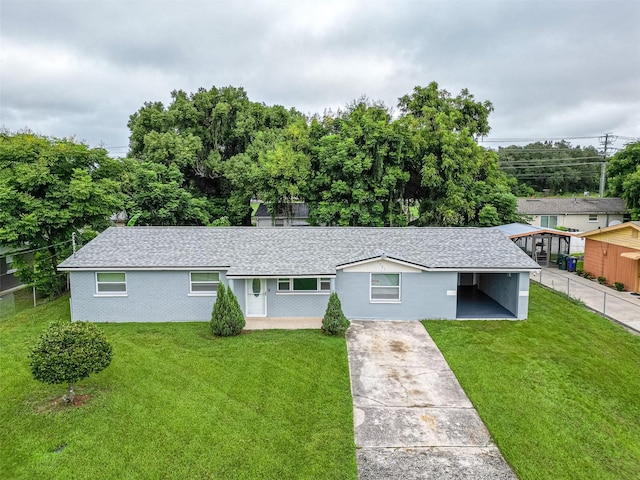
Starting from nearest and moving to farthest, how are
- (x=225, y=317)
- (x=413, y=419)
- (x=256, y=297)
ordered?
1. (x=413, y=419)
2. (x=225, y=317)
3. (x=256, y=297)

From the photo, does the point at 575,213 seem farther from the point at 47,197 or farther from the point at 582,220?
the point at 47,197

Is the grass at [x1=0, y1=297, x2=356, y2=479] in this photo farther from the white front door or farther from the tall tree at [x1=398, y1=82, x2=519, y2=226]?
the tall tree at [x1=398, y1=82, x2=519, y2=226]

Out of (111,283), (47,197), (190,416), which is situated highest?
(47,197)

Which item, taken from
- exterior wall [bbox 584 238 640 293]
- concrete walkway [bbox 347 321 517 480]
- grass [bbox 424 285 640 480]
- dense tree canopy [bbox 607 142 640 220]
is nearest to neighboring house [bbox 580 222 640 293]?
exterior wall [bbox 584 238 640 293]

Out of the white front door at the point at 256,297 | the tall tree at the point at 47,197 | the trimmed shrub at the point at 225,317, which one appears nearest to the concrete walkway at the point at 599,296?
the white front door at the point at 256,297

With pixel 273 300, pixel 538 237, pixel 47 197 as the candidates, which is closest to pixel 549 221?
pixel 538 237

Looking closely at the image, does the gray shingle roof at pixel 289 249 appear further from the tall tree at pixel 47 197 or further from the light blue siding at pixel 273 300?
the tall tree at pixel 47 197

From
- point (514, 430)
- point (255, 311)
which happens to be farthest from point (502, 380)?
point (255, 311)

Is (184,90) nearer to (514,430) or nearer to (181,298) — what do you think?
(181,298)

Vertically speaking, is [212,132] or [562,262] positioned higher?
[212,132]
